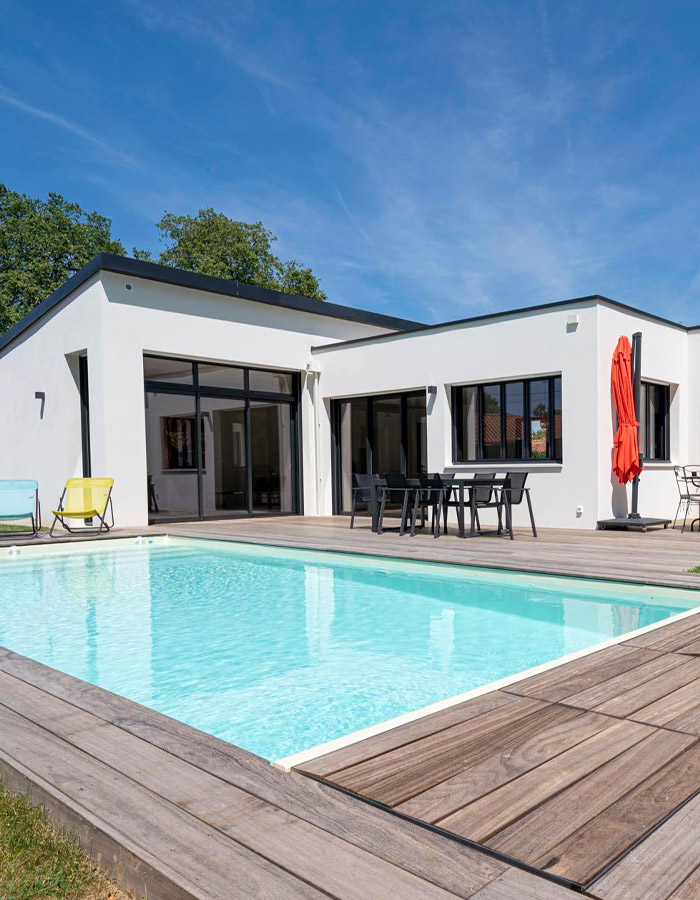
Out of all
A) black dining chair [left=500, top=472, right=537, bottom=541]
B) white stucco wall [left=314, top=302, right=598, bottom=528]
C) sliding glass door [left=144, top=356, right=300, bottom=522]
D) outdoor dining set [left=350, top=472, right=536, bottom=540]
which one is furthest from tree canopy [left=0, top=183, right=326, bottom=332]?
black dining chair [left=500, top=472, right=537, bottom=541]

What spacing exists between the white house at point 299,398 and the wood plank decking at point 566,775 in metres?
7.38

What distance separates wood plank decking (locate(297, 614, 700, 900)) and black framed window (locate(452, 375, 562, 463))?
752cm

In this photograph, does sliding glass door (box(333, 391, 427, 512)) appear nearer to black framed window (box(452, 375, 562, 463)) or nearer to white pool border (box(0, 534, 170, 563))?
black framed window (box(452, 375, 562, 463))

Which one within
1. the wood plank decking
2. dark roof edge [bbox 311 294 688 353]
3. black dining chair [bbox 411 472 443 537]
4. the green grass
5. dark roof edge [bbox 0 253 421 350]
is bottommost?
the green grass

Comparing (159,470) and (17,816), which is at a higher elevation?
(159,470)

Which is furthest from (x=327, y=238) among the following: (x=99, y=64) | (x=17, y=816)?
(x=17, y=816)

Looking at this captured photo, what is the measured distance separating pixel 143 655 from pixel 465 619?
2104 mm

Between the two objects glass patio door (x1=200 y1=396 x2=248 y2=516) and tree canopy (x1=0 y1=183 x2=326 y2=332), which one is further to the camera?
tree canopy (x1=0 y1=183 x2=326 y2=332)

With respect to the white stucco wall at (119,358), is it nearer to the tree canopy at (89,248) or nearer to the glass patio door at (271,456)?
the glass patio door at (271,456)

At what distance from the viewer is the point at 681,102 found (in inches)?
643

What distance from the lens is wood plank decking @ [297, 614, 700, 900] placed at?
155 centimetres

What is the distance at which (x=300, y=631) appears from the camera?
15.4 feet

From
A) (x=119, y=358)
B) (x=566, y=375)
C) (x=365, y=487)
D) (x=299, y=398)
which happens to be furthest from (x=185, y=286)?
(x=566, y=375)

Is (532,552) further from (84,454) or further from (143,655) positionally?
(84,454)
